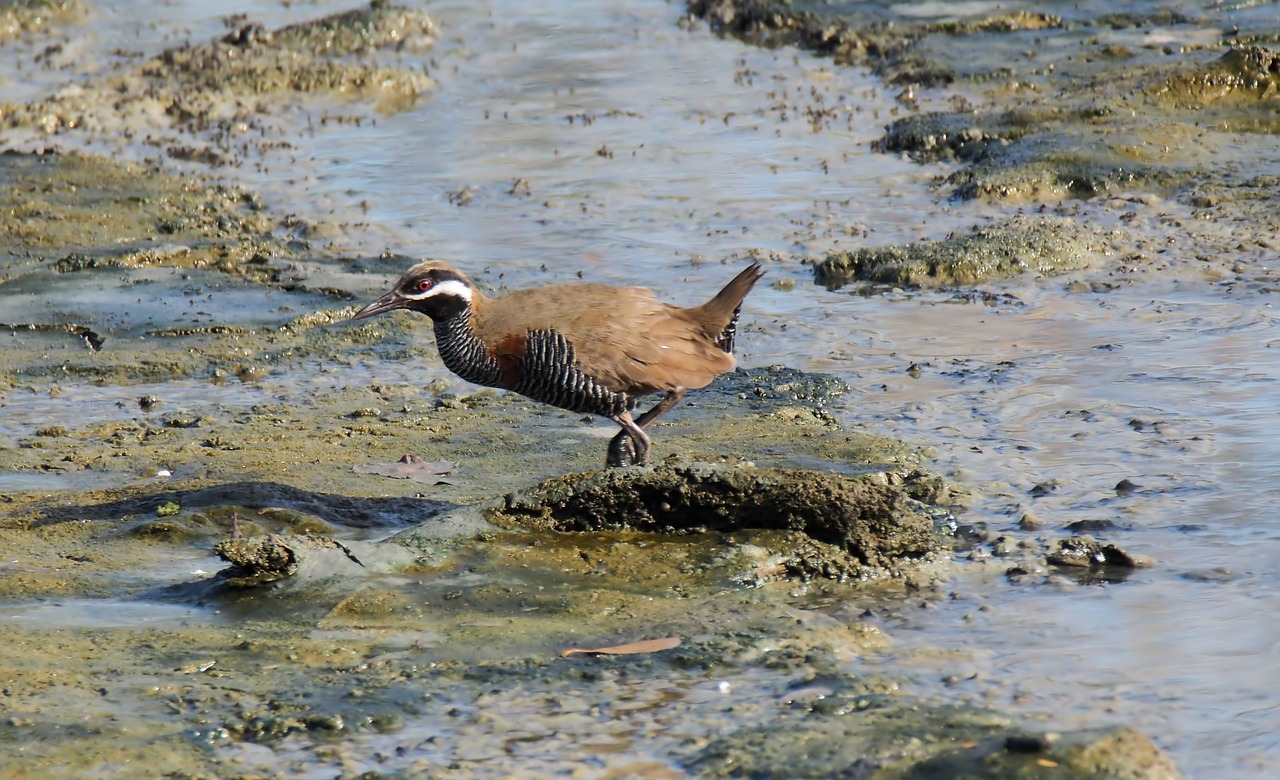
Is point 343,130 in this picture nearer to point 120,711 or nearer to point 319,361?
point 319,361

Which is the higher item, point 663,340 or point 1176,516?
point 663,340

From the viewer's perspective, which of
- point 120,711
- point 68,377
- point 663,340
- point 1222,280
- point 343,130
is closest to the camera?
point 120,711

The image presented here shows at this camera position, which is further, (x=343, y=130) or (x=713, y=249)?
(x=343, y=130)

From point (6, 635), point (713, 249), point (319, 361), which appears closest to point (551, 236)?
point (713, 249)

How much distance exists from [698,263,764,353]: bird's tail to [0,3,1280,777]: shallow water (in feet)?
3.22

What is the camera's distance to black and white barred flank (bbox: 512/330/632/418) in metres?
6.97

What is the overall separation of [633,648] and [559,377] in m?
1.99

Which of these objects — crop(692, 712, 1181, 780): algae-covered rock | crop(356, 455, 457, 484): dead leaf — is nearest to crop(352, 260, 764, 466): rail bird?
crop(356, 455, 457, 484): dead leaf

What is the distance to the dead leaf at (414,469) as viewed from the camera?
7316 mm

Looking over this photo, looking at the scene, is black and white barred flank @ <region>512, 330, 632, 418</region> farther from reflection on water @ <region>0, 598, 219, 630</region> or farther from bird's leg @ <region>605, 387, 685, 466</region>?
reflection on water @ <region>0, 598, 219, 630</region>

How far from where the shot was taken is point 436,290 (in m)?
7.27

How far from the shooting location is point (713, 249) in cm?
1151

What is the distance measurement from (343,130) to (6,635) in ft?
35.6

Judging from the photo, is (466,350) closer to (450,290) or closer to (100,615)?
(450,290)
